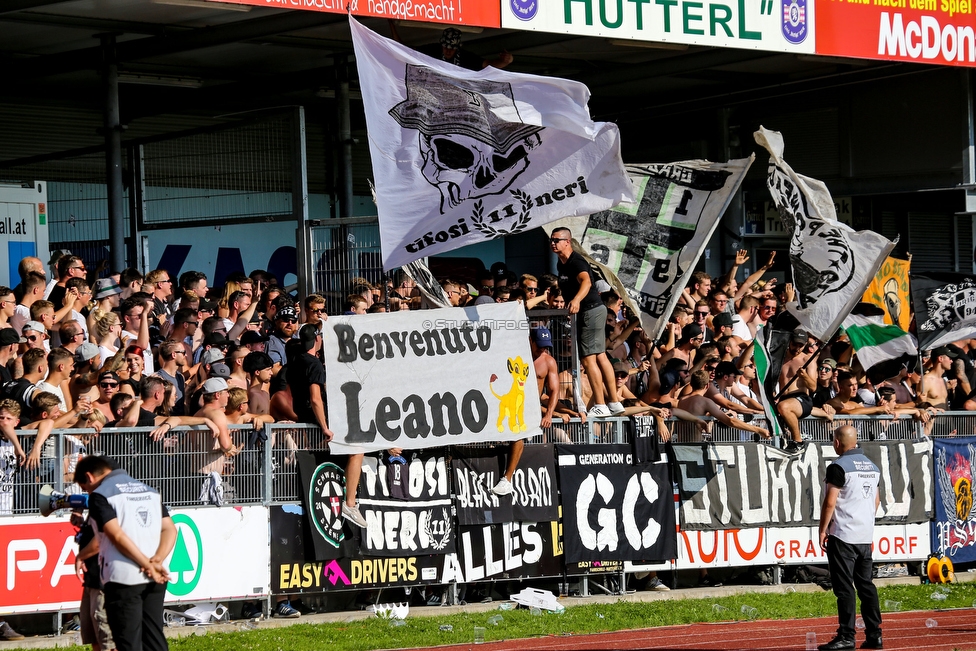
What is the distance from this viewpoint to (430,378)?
13938 millimetres

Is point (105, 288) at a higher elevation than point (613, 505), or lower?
higher

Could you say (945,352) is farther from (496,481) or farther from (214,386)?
(214,386)

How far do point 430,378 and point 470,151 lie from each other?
7.25 feet

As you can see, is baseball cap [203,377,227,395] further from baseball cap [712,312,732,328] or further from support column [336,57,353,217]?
baseball cap [712,312,732,328]

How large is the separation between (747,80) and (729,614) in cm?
1260

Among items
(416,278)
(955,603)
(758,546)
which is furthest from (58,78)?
(955,603)

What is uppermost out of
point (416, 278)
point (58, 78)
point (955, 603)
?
point (58, 78)

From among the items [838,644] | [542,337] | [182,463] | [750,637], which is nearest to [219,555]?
[182,463]

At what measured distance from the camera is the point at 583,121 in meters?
13.5

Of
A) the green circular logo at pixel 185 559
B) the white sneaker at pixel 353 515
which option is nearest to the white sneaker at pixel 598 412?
the white sneaker at pixel 353 515

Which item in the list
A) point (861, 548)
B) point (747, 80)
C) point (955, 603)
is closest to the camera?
point (861, 548)

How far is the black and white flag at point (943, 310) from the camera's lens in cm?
1817

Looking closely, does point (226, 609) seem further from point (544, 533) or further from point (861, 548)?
point (861, 548)

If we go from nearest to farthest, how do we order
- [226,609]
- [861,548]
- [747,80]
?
1. [861,548]
2. [226,609]
3. [747,80]
